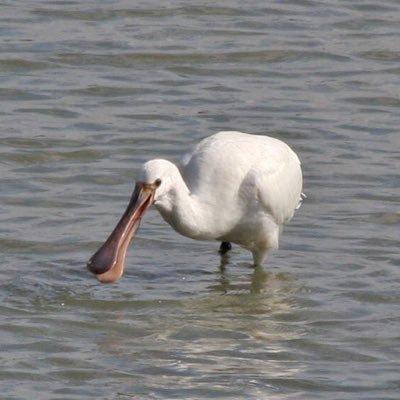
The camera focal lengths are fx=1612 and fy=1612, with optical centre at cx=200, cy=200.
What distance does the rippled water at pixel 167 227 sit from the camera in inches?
339

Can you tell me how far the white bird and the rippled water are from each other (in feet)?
1.09

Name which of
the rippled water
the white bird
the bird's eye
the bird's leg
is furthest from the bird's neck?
the bird's leg

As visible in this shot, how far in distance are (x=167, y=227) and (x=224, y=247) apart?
0.52 m

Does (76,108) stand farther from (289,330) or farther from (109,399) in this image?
(109,399)

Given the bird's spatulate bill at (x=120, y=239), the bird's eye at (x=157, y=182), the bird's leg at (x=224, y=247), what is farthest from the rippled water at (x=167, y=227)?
the bird's eye at (x=157, y=182)

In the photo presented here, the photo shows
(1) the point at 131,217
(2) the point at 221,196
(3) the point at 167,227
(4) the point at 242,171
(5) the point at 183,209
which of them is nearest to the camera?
(1) the point at 131,217

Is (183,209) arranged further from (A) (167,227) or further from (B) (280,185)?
(A) (167,227)

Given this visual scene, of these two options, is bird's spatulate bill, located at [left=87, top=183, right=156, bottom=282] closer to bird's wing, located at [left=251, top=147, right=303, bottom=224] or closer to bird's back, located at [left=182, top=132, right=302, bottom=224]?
bird's back, located at [left=182, top=132, right=302, bottom=224]

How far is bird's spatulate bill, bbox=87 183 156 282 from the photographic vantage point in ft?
30.6

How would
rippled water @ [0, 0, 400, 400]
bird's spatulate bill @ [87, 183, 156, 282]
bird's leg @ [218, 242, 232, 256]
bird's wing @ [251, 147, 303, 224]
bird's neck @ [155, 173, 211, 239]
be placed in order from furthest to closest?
bird's leg @ [218, 242, 232, 256] → bird's wing @ [251, 147, 303, 224] → bird's neck @ [155, 173, 211, 239] → bird's spatulate bill @ [87, 183, 156, 282] → rippled water @ [0, 0, 400, 400]

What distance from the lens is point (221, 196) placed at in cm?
1007

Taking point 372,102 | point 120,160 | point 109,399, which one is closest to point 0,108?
point 120,160

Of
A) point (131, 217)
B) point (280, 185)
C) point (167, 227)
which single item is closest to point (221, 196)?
point (280, 185)

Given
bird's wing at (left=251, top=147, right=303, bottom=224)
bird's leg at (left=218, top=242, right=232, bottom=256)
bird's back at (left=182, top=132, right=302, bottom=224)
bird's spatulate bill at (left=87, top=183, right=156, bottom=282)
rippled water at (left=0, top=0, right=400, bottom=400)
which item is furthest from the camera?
bird's leg at (left=218, top=242, right=232, bottom=256)
